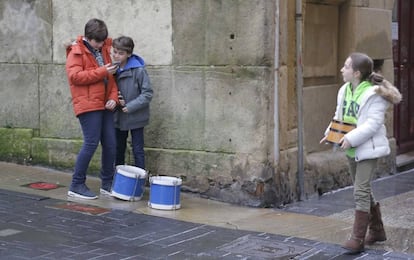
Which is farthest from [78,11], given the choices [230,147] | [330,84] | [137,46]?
[330,84]

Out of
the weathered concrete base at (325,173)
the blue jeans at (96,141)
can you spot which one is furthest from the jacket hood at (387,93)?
the blue jeans at (96,141)

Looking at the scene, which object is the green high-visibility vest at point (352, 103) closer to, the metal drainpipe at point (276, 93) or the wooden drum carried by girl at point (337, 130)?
the wooden drum carried by girl at point (337, 130)

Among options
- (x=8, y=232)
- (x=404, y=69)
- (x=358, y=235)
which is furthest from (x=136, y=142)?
(x=404, y=69)

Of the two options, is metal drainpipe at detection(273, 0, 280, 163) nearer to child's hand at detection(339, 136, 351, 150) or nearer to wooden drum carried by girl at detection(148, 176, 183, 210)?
wooden drum carried by girl at detection(148, 176, 183, 210)

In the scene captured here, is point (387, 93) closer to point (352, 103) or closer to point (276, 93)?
point (352, 103)

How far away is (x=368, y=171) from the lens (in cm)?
581

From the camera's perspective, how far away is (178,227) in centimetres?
646

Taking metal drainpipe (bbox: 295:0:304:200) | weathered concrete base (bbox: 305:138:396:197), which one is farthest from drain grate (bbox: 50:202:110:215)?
weathered concrete base (bbox: 305:138:396:197)

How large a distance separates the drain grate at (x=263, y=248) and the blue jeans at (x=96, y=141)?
1.96m

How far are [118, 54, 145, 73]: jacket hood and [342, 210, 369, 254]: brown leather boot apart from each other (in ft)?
9.42

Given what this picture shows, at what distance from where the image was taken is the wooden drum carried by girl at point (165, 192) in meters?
7.02

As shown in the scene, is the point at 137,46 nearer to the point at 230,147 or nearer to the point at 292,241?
the point at 230,147

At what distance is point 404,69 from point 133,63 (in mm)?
4703

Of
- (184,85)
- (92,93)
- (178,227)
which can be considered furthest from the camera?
(184,85)
